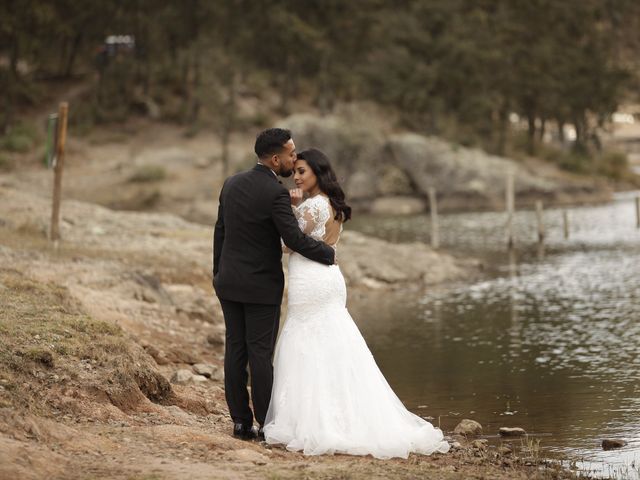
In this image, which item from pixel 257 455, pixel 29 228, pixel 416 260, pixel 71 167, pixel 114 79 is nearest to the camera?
pixel 257 455

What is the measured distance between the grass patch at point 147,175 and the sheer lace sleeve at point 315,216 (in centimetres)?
4677

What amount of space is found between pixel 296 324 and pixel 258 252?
662 millimetres

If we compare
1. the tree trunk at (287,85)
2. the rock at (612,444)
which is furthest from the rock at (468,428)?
the tree trunk at (287,85)

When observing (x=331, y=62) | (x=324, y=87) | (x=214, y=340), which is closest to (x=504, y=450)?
(x=214, y=340)

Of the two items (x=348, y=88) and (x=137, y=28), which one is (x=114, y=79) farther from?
(x=348, y=88)

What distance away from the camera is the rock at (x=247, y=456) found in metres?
7.49

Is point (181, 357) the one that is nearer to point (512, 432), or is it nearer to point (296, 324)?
point (512, 432)

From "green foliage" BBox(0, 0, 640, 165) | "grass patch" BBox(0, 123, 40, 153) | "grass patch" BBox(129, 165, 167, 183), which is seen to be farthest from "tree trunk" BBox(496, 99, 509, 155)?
"grass patch" BBox(0, 123, 40, 153)

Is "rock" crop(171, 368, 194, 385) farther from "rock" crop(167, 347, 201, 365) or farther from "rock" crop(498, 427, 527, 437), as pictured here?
"rock" crop(498, 427, 527, 437)

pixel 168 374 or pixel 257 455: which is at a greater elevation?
pixel 257 455

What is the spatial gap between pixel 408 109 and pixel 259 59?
1070 centimetres

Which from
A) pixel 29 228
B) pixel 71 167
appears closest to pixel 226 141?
pixel 71 167

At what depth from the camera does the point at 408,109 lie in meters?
73.4

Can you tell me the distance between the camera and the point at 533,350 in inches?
672
